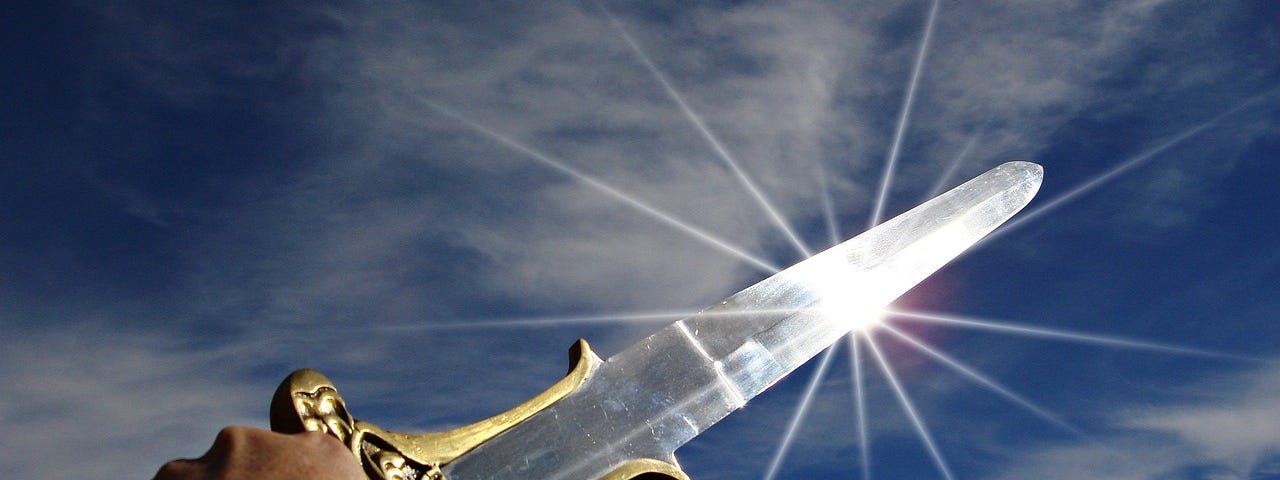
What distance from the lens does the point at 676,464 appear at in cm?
273

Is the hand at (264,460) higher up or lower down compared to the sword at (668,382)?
lower down

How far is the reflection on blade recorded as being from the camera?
2.49m

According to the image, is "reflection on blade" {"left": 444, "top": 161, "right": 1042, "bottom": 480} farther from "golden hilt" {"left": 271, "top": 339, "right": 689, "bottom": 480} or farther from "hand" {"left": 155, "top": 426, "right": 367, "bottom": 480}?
"hand" {"left": 155, "top": 426, "right": 367, "bottom": 480}

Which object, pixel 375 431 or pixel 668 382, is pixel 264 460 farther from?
pixel 668 382

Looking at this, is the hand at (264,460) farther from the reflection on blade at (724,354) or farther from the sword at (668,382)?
the reflection on blade at (724,354)

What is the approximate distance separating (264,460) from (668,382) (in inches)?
65.5

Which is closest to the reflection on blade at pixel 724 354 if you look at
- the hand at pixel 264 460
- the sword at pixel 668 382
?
the sword at pixel 668 382

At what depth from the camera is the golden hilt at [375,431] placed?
74.0 inches

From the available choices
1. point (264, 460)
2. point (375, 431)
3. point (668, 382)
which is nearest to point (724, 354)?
point (668, 382)

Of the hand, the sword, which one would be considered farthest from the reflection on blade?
the hand

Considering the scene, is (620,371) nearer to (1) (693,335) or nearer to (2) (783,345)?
(1) (693,335)

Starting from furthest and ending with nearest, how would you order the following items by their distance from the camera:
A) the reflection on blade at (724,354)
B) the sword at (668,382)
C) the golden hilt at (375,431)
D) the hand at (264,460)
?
the reflection on blade at (724,354) → the sword at (668,382) → the golden hilt at (375,431) → the hand at (264,460)

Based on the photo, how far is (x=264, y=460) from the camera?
1.47m

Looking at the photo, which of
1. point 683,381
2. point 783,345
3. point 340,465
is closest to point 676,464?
point 683,381
